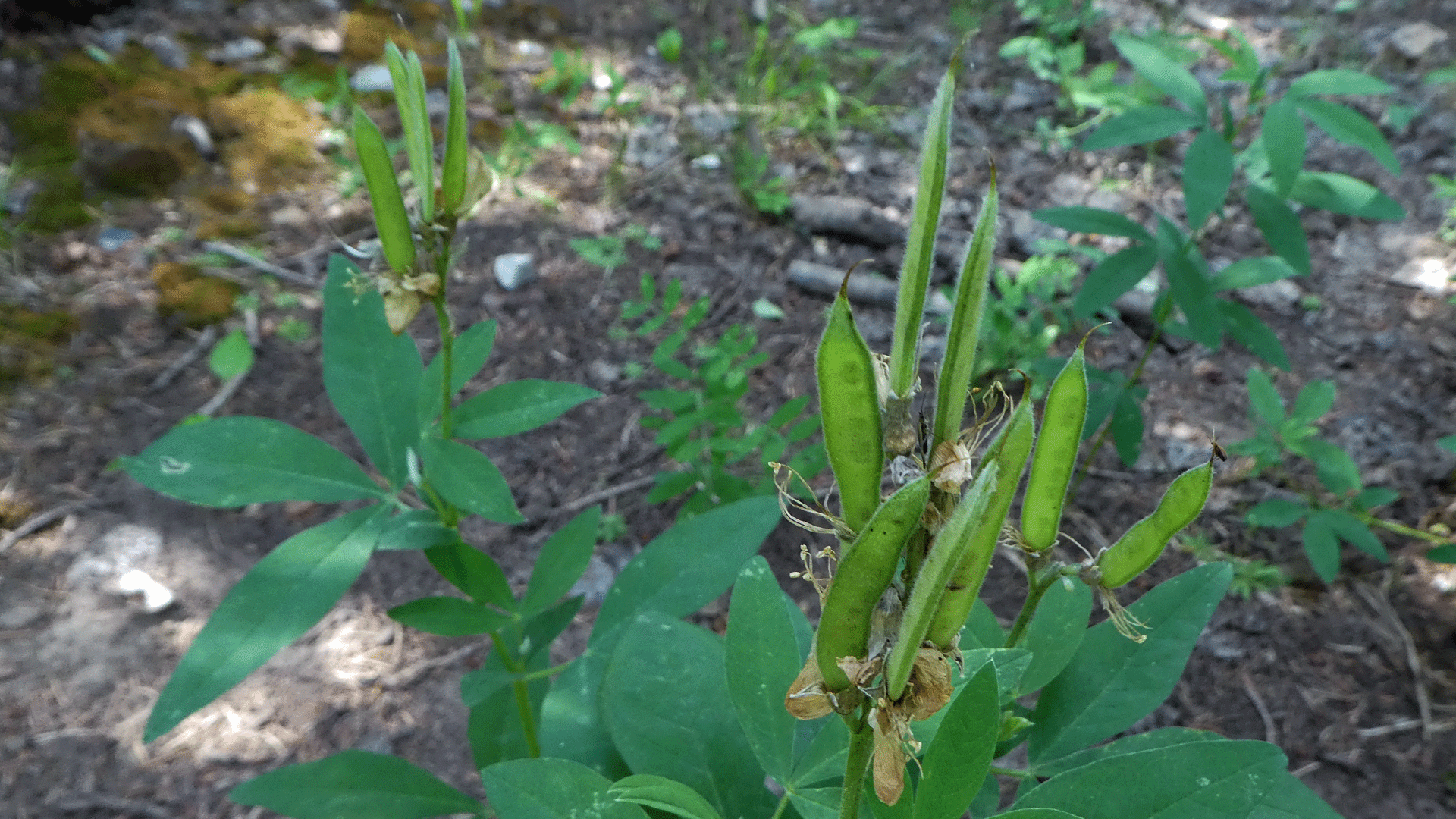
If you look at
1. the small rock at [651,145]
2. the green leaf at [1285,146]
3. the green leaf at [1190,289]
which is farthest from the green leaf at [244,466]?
the small rock at [651,145]

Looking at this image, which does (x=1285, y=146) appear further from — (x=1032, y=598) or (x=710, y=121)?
(x=710, y=121)

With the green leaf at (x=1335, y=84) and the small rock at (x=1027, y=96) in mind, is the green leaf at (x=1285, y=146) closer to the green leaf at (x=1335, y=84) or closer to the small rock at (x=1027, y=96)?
the green leaf at (x=1335, y=84)

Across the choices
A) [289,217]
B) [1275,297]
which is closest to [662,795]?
[1275,297]

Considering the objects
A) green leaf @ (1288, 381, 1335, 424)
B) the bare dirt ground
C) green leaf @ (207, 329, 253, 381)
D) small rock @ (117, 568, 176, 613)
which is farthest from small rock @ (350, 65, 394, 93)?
green leaf @ (1288, 381, 1335, 424)

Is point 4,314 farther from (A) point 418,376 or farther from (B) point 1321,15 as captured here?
(B) point 1321,15

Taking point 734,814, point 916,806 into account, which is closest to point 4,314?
point 734,814
